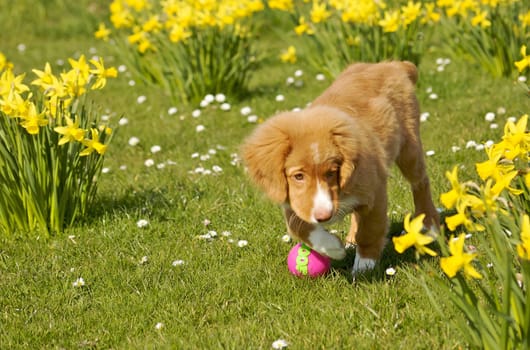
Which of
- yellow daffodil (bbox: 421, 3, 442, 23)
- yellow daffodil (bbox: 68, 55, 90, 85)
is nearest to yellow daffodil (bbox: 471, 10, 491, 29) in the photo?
yellow daffodil (bbox: 421, 3, 442, 23)

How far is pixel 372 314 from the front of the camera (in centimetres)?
353

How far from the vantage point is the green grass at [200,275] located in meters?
3.47

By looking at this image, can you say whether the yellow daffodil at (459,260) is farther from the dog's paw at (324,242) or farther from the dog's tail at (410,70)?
the dog's tail at (410,70)

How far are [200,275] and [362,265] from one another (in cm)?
92

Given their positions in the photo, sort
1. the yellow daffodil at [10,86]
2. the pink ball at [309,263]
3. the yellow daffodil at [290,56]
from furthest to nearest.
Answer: the yellow daffodil at [290,56], the yellow daffodil at [10,86], the pink ball at [309,263]

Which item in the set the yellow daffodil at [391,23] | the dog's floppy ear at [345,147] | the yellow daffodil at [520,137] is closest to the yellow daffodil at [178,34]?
the yellow daffodil at [391,23]

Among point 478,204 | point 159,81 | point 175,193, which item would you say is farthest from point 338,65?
point 478,204

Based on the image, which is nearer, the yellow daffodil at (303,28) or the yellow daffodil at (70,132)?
the yellow daffodil at (70,132)

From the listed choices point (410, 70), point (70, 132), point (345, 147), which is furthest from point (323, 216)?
point (410, 70)

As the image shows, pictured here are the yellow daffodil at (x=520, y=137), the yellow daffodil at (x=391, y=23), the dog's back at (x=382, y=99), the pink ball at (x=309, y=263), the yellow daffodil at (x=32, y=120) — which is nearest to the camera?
the yellow daffodil at (x=520, y=137)

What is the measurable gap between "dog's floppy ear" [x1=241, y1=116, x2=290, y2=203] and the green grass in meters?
0.59

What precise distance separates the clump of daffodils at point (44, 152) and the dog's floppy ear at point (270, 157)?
109cm

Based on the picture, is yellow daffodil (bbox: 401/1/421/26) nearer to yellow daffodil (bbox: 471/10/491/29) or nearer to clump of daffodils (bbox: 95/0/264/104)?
yellow daffodil (bbox: 471/10/491/29)

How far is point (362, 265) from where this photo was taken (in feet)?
13.4
